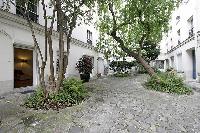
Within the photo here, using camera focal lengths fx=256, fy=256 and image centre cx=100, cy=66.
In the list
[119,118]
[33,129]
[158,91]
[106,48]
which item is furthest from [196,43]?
[33,129]

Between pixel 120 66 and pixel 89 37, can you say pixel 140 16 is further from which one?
pixel 120 66

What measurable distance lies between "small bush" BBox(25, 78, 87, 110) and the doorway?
192 inches

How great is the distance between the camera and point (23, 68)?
16766 mm

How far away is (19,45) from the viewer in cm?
1348

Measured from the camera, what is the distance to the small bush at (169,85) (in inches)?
516

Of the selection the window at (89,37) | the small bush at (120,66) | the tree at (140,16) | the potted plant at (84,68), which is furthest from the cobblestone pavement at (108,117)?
the small bush at (120,66)

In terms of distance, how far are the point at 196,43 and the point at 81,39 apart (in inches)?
399

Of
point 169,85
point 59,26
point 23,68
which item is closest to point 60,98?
point 59,26

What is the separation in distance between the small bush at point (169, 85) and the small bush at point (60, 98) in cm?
511

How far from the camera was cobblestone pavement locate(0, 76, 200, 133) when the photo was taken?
274 inches

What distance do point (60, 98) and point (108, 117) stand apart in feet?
7.30

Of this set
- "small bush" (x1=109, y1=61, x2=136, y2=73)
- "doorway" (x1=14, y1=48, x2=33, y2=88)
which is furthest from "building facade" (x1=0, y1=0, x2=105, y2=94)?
"small bush" (x1=109, y1=61, x2=136, y2=73)

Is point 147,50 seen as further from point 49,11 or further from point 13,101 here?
point 13,101

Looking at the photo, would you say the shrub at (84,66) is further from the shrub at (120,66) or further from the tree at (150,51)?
the tree at (150,51)
